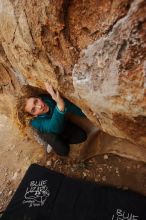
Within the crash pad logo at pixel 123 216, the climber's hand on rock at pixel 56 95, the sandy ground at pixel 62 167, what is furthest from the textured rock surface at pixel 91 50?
the sandy ground at pixel 62 167

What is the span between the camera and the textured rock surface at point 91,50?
4.85ft

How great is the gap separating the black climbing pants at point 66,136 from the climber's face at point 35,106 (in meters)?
0.33

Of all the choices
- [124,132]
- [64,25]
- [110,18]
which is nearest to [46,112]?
[124,132]

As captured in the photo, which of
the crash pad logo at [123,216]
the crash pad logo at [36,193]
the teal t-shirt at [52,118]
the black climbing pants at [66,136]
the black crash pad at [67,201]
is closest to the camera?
the crash pad logo at [123,216]

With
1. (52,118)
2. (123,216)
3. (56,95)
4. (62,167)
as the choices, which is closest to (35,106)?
(52,118)

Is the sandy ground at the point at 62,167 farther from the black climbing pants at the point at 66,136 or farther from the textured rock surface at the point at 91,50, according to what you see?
the textured rock surface at the point at 91,50

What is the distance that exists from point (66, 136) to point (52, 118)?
45cm

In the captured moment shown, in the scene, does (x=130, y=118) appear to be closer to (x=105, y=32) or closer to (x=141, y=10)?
(x=105, y=32)

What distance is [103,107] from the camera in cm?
184

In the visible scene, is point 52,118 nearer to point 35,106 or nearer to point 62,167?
point 35,106

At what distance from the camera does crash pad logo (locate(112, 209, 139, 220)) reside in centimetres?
243

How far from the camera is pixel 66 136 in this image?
10.2 ft

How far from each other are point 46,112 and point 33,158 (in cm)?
92

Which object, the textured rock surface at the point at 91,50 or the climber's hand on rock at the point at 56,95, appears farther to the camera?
the climber's hand on rock at the point at 56,95
